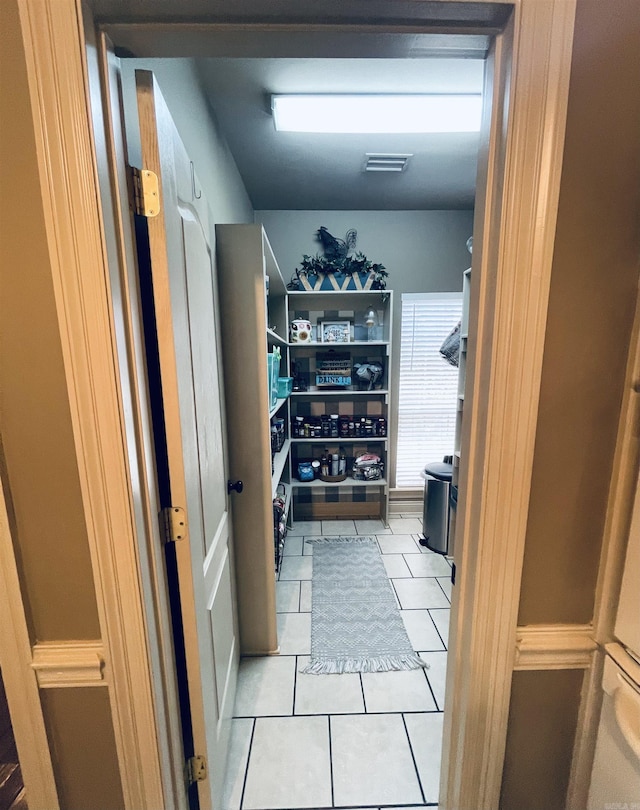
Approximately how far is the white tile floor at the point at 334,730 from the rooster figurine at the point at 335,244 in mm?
2652

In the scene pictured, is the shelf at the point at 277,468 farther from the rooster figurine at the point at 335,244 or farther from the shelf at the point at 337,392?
the rooster figurine at the point at 335,244

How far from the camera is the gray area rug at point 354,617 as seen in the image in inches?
68.3

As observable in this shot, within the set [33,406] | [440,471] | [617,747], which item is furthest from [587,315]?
[440,471]

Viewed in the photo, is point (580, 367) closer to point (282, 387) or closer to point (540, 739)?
point (540, 739)

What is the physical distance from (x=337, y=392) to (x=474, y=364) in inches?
85.8

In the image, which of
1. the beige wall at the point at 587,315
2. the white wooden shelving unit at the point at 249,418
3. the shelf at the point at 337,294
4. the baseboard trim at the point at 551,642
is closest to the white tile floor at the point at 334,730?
the white wooden shelving unit at the point at 249,418

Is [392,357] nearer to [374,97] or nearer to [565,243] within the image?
[374,97]

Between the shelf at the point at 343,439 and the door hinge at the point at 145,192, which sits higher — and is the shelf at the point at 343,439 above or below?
below

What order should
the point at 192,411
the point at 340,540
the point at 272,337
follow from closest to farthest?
the point at 192,411 < the point at 272,337 < the point at 340,540

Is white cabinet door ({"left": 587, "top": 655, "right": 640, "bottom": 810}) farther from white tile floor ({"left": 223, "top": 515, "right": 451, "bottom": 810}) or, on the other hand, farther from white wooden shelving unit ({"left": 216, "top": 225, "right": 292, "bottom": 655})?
white wooden shelving unit ({"left": 216, "top": 225, "right": 292, "bottom": 655})

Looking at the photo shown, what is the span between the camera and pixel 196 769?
0.99 meters

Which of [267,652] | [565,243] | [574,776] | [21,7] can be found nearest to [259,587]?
[267,652]

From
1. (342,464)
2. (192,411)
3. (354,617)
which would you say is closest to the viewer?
(192,411)

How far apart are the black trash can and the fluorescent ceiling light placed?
2.18 m
